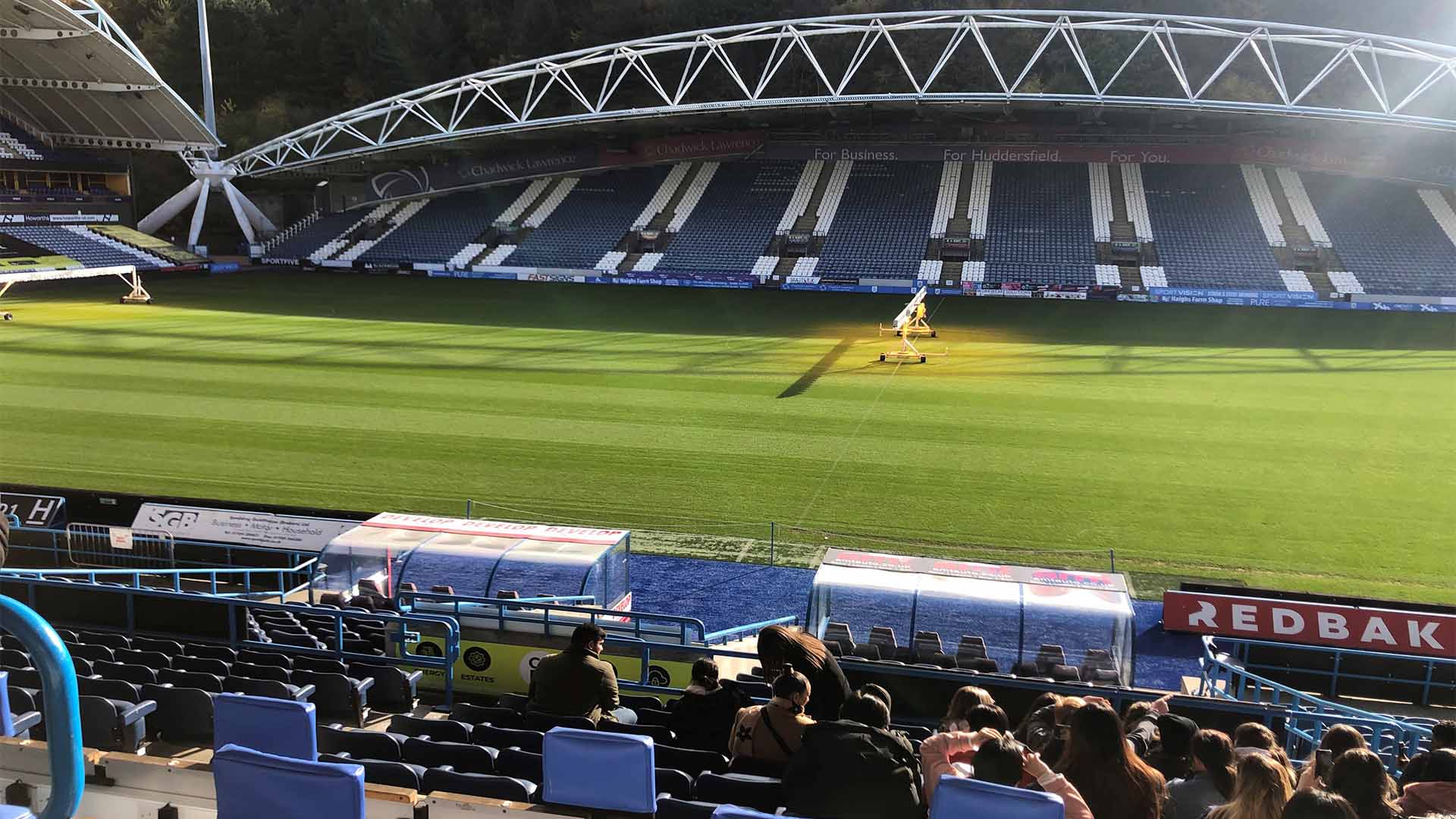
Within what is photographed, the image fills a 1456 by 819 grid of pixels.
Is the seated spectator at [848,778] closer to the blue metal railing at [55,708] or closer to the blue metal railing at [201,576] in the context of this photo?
the blue metal railing at [55,708]

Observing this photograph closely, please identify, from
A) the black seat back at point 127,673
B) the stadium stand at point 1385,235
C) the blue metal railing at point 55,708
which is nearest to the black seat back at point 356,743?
the black seat back at point 127,673

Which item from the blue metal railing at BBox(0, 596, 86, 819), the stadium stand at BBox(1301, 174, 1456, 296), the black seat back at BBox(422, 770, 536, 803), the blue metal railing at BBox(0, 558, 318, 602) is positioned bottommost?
the blue metal railing at BBox(0, 558, 318, 602)

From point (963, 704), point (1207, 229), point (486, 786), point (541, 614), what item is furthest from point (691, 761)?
point (1207, 229)

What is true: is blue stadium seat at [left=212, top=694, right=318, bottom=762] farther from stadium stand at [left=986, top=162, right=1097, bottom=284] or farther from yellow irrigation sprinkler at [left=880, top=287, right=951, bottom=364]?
stadium stand at [left=986, top=162, right=1097, bottom=284]

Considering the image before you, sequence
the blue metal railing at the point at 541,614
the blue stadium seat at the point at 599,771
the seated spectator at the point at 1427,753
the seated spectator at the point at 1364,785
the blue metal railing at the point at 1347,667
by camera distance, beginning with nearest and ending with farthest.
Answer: the seated spectator at the point at 1364,785 → the blue stadium seat at the point at 599,771 → the seated spectator at the point at 1427,753 → the blue metal railing at the point at 541,614 → the blue metal railing at the point at 1347,667

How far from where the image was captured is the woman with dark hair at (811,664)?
→ 5938mm

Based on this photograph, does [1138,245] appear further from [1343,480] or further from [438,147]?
[438,147]

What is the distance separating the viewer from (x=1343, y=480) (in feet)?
66.7

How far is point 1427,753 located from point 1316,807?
2.17 metres

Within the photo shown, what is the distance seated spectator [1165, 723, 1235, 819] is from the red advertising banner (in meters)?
8.83

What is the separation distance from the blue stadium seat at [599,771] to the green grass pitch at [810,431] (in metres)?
11.2

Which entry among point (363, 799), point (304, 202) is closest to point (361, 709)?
point (363, 799)

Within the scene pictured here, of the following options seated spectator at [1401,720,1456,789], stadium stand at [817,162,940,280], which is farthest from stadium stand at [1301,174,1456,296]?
seated spectator at [1401,720,1456,789]

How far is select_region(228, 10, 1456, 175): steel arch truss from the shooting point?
164ft
